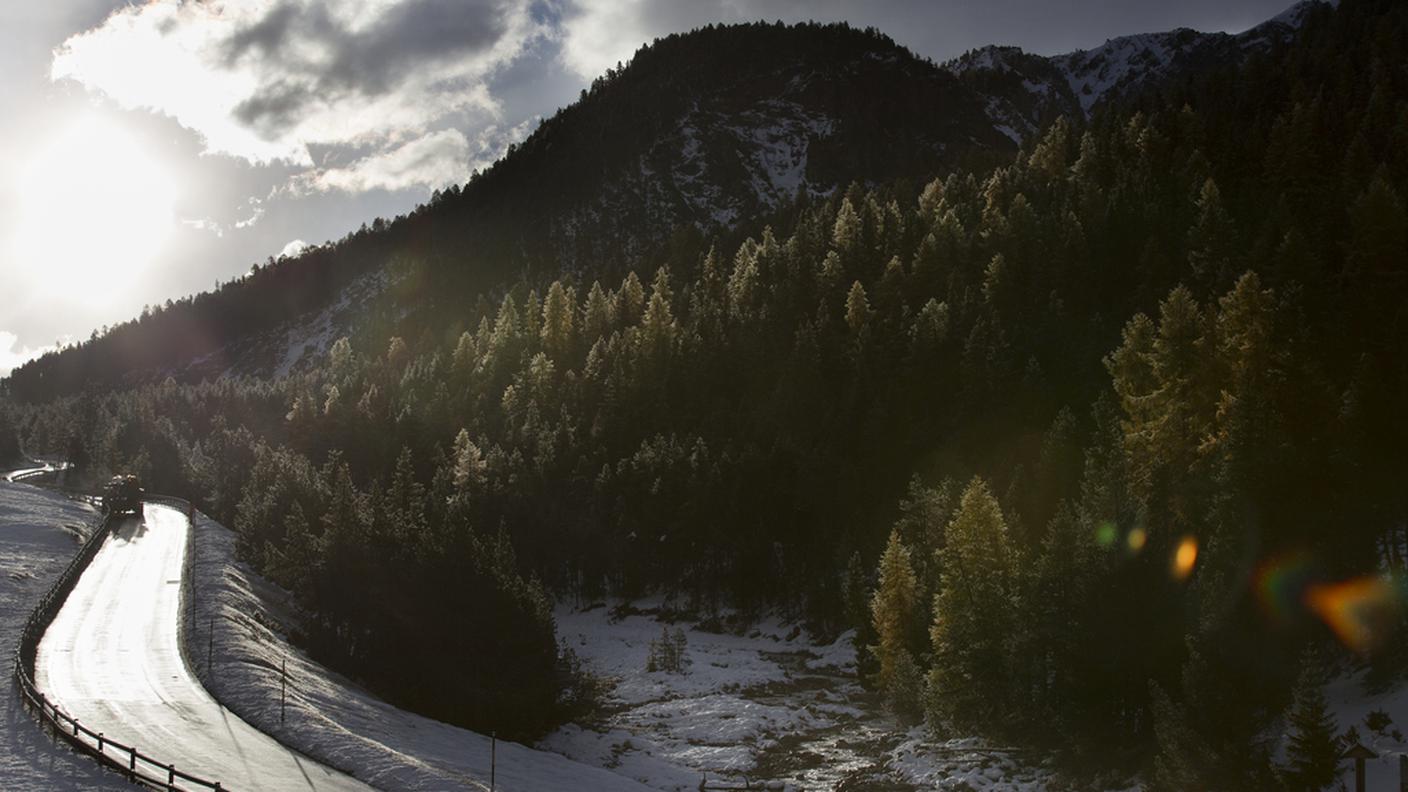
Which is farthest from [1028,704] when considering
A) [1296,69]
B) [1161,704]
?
[1296,69]

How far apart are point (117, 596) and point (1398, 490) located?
80414 mm

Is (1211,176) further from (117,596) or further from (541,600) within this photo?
(117,596)

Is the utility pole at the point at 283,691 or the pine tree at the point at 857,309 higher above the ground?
the pine tree at the point at 857,309

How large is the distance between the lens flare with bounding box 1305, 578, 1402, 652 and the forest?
130mm

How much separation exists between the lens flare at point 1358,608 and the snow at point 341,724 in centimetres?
3187

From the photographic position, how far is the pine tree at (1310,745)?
29.5m

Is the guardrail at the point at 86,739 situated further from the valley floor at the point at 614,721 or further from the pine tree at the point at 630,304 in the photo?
the pine tree at the point at 630,304

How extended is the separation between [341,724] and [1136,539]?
129ft

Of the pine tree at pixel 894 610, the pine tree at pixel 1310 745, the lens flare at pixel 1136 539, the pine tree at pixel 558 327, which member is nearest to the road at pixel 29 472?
the pine tree at pixel 558 327

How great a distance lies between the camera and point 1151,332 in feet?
223

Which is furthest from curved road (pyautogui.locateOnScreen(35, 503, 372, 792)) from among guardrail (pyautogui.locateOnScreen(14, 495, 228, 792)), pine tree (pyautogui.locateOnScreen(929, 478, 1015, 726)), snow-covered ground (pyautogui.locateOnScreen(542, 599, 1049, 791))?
pine tree (pyautogui.locateOnScreen(929, 478, 1015, 726))

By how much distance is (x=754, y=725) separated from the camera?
6216 cm

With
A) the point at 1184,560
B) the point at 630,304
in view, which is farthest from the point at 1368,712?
the point at 630,304

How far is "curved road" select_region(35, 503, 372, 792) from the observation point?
121 ft
